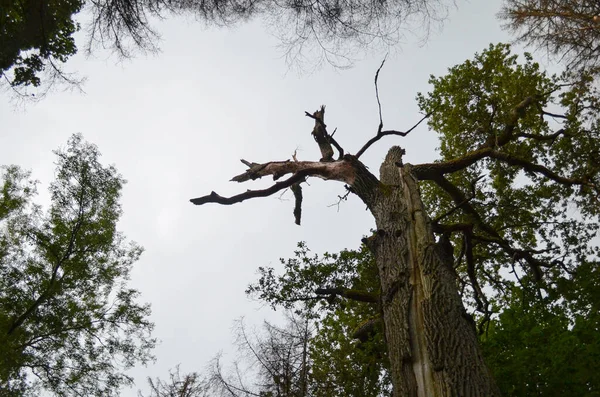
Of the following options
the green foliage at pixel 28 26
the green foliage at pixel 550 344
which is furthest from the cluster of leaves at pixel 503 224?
the green foliage at pixel 28 26

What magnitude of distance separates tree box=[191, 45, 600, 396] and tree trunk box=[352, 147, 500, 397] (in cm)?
1

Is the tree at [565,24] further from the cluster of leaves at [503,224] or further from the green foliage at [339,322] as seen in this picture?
the green foliage at [339,322]

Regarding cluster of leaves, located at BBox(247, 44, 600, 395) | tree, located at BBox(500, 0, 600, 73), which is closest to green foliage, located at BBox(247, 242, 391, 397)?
cluster of leaves, located at BBox(247, 44, 600, 395)

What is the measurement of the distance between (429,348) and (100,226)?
34.1 ft

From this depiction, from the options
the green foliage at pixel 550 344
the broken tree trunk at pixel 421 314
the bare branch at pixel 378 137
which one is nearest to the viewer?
the broken tree trunk at pixel 421 314

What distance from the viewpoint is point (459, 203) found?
644 cm

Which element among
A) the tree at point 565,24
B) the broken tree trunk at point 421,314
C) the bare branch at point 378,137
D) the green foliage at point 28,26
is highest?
the tree at point 565,24

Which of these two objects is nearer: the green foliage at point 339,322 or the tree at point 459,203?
the tree at point 459,203

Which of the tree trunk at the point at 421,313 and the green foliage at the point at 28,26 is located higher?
the green foliage at the point at 28,26

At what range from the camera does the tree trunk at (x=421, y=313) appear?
3.53 meters

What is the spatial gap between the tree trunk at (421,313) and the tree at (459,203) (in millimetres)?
11

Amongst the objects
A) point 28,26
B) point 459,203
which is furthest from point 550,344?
point 28,26

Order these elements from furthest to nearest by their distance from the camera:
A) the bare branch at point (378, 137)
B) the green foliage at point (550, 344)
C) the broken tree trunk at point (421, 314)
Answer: the bare branch at point (378, 137), the green foliage at point (550, 344), the broken tree trunk at point (421, 314)

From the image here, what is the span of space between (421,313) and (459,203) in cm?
282
